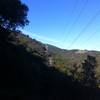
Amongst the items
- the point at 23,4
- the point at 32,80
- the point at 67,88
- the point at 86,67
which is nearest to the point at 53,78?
the point at 67,88

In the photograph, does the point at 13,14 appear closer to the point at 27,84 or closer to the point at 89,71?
the point at 27,84

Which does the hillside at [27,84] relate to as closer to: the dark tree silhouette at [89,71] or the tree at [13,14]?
the tree at [13,14]

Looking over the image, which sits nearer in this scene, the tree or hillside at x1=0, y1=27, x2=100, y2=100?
hillside at x1=0, y1=27, x2=100, y2=100

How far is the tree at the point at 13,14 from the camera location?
44.4 metres

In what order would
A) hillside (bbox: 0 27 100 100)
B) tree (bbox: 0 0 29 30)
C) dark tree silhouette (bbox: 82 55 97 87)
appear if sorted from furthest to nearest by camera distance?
dark tree silhouette (bbox: 82 55 97 87) < tree (bbox: 0 0 29 30) < hillside (bbox: 0 27 100 100)

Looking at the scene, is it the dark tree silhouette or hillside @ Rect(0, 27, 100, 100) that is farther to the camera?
the dark tree silhouette

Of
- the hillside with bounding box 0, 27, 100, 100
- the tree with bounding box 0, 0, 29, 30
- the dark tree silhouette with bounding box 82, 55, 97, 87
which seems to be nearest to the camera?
the hillside with bounding box 0, 27, 100, 100

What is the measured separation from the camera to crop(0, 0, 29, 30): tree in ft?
146

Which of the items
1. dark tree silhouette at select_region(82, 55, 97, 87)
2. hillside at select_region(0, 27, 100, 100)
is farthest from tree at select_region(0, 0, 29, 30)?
dark tree silhouette at select_region(82, 55, 97, 87)

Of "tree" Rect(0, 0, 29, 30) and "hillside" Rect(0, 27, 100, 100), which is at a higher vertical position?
"tree" Rect(0, 0, 29, 30)

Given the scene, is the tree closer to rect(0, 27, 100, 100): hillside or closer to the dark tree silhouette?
rect(0, 27, 100, 100): hillside

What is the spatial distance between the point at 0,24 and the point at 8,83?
38.7ft

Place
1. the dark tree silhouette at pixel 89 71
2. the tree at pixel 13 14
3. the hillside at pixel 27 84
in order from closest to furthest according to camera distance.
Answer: the hillside at pixel 27 84, the tree at pixel 13 14, the dark tree silhouette at pixel 89 71

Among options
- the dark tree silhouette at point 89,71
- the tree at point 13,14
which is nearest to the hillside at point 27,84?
the tree at point 13,14
